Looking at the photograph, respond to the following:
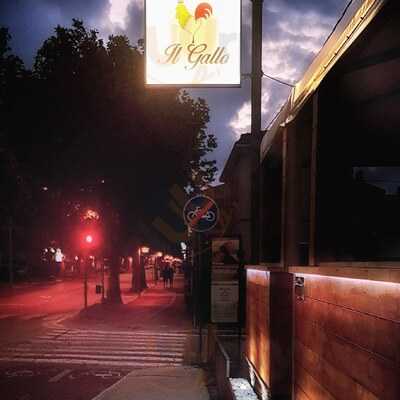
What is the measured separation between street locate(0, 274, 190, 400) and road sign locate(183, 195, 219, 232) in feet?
11.3

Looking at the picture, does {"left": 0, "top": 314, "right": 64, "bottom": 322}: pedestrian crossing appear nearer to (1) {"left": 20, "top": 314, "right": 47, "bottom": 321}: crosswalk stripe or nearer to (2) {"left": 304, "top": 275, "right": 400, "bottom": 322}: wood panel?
(1) {"left": 20, "top": 314, "right": 47, "bottom": 321}: crosswalk stripe

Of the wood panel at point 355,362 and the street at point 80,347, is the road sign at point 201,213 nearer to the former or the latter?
the street at point 80,347

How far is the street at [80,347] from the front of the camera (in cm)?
1139

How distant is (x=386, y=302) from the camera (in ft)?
9.11

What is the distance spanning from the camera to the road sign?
13.1m

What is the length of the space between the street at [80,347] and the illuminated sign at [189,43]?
20.0ft

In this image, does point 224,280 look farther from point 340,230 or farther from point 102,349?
point 340,230

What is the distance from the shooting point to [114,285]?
3089 cm

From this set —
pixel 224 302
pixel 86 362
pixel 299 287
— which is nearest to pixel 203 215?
pixel 224 302

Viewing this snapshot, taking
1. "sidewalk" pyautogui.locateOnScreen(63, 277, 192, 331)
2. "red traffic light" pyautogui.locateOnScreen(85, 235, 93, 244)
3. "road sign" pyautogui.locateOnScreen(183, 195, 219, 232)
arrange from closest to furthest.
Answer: "road sign" pyautogui.locateOnScreen(183, 195, 219, 232) → "sidewalk" pyautogui.locateOnScreen(63, 277, 192, 331) → "red traffic light" pyautogui.locateOnScreen(85, 235, 93, 244)

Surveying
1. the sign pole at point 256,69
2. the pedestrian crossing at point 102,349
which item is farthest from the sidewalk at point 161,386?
the sign pole at point 256,69

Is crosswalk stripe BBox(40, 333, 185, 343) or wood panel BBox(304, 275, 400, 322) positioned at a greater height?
wood panel BBox(304, 275, 400, 322)

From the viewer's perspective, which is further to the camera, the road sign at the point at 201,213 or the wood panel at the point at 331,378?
the road sign at the point at 201,213

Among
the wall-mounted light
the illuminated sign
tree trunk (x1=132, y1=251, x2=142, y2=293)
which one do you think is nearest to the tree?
the illuminated sign
